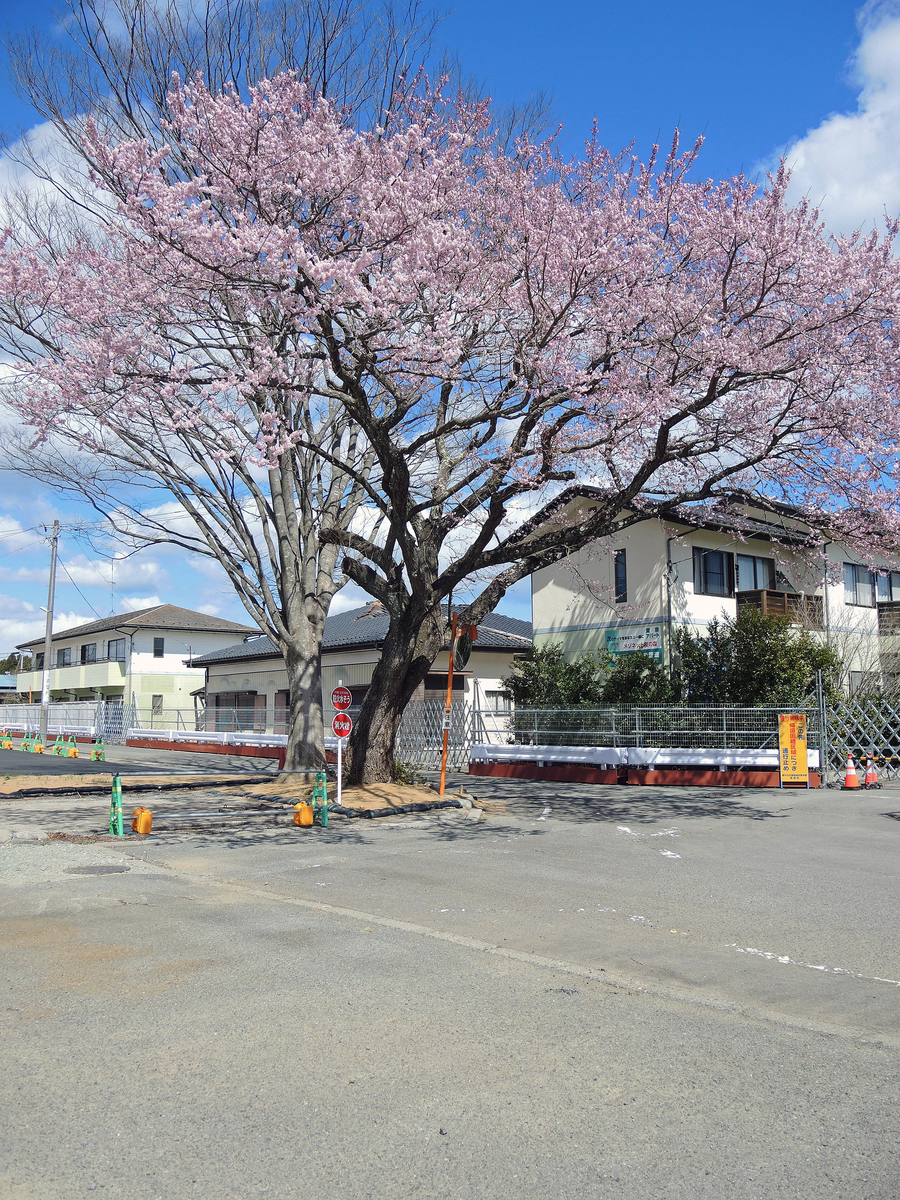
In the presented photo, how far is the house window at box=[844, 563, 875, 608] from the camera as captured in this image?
31234mm

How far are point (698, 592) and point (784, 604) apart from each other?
9.85 feet

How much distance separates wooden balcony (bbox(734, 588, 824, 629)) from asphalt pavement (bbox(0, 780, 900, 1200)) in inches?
698

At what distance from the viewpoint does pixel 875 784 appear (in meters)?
19.3

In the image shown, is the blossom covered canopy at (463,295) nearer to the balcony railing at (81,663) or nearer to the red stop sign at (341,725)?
the red stop sign at (341,725)

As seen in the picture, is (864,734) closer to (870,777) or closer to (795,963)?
(870,777)

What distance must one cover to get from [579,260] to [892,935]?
9.61 m

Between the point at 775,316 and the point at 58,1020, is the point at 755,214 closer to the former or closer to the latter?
the point at 775,316

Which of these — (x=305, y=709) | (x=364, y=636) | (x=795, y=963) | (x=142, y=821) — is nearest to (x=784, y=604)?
(x=364, y=636)

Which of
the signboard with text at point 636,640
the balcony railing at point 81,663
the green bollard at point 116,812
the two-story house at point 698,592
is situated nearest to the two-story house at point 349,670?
the two-story house at point 698,592

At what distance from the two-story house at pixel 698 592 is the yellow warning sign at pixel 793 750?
619 centimetres

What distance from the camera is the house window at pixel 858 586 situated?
31234mm

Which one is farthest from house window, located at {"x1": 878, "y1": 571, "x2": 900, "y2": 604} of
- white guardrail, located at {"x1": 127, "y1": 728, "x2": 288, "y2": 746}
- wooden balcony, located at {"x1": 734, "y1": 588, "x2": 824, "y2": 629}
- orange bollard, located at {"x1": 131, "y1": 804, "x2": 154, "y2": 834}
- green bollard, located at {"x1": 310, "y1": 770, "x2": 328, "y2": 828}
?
orange bollard, located at {"x1": 131, "y1": 804, "x2": 154, "y2": 834}

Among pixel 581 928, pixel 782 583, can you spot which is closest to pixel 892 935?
pixel 581 928

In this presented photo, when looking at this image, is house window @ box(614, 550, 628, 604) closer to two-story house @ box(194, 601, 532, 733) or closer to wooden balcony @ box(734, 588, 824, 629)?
wooden balcony @ box(734, 588, 824, 629)
